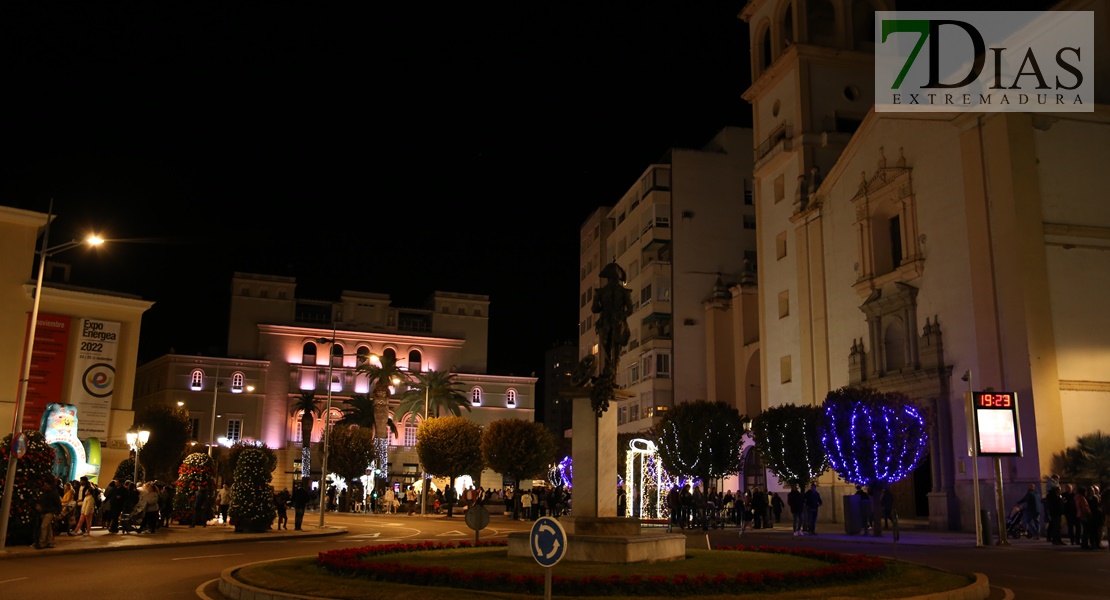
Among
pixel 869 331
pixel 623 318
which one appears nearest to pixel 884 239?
pixel 869 331

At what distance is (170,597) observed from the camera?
45.8 ft

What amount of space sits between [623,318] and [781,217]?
32.3 m

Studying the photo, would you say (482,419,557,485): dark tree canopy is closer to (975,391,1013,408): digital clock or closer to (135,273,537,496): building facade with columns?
(135,273,537,496): building facade with columns

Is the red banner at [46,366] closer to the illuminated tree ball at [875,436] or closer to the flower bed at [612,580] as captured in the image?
the flower bed at [612,580]

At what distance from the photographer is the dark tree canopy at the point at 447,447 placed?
59250 mm

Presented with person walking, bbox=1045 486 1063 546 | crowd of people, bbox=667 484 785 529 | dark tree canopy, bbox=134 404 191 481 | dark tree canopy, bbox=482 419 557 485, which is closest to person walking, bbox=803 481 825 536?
crowd of people, bbox=667 484 785 529

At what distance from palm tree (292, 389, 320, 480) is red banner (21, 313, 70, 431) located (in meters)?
37.6

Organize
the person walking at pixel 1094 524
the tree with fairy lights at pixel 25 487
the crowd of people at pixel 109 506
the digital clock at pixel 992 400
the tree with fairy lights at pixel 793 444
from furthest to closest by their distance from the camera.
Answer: the tree with fairy lights at pixel 793 444, the digital clock at pixel 992 400, the crowd of people at pixel 109 506, the person walking at pixel 1094 524, the tree with fairy lights at pixel 25 487

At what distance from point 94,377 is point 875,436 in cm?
3725

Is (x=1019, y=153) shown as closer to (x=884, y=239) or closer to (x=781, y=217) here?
(x=884, y=239)

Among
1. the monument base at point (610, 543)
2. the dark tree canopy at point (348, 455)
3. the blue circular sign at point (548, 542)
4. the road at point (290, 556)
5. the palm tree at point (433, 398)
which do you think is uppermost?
the palm tree at point (433, 398)

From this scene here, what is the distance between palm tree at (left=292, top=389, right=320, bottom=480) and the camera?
82812 mm

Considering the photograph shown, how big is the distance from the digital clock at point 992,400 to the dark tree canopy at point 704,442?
52.5 ft

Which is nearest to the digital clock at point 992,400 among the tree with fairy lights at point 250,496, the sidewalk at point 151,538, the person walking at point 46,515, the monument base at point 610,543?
the monument base at point 610,543
